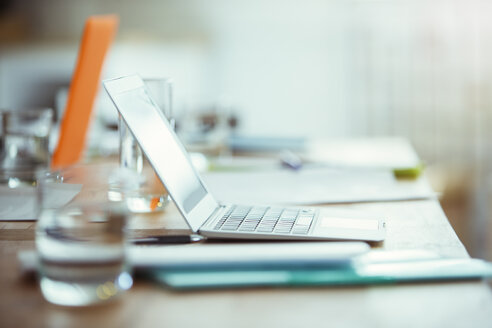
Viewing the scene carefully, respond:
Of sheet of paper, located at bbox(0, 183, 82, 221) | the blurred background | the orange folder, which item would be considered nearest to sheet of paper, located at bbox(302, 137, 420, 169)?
the orange folder

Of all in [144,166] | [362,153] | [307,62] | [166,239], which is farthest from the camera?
[307,62]

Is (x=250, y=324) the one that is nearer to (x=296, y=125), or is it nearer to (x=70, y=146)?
(x=70, y=146)

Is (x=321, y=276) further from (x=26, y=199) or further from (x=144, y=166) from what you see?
(x=26, y=199)

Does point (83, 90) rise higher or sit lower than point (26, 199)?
higher

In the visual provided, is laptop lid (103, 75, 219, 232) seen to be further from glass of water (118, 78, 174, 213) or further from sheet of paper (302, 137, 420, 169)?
sheet of paper (302, 137, 420, 169)

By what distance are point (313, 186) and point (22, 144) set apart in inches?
19.6

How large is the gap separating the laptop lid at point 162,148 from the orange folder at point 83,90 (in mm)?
347

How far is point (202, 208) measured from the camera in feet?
2.71

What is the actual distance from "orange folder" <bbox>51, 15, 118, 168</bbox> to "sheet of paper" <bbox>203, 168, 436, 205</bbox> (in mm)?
244

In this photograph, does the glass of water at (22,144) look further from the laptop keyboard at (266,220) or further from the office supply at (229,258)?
the office supply at (229,258)

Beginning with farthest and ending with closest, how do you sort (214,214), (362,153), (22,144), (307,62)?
(307,62), (362,153), (22,144), (214,214)

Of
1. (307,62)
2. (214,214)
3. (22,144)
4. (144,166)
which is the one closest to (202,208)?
(214,214)

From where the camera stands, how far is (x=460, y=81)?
3180 mm

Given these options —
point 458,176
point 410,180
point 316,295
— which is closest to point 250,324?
point 316,295
